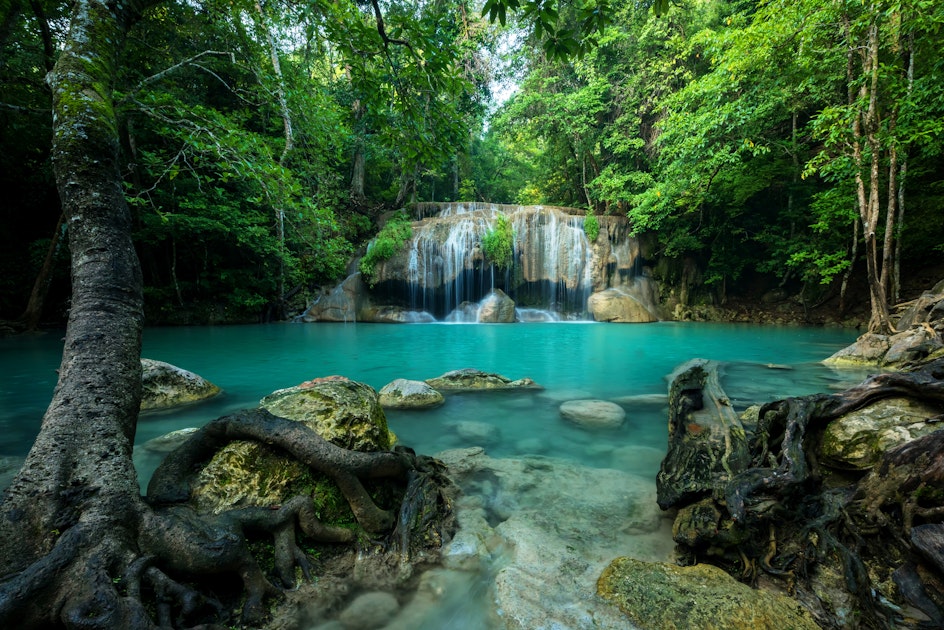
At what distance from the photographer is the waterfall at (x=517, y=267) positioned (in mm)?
18000

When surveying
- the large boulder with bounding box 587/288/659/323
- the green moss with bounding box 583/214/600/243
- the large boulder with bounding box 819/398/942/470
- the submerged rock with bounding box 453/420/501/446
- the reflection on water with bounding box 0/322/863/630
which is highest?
the green moss with bounding box 583/214/600/243

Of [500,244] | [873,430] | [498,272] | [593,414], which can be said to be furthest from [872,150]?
[498,272]

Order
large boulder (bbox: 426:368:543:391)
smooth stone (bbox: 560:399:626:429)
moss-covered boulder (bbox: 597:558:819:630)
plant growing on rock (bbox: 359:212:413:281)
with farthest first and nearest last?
plant growing on rock (bbox: 359:212:413:281)
large boulder (bbox: 426:368:543:391)
smooth stone (bbox: 560:399:626:429)
moss-covered boulder (bbox: 597:558:819:630)

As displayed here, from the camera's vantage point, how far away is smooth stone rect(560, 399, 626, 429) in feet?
14.5

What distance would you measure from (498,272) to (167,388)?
1515cm

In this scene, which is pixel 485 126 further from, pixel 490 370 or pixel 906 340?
pixel 906 340

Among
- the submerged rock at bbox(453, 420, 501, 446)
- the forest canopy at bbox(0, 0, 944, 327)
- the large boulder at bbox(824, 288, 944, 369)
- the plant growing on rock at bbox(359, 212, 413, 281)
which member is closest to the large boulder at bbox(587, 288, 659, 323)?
the forest canopy at bbox(0, 0, 944, 327)

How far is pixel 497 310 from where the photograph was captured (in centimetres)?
1777

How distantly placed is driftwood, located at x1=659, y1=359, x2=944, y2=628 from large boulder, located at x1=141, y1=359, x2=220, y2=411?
5804mm

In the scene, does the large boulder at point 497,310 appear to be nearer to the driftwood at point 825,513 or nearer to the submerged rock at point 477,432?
the submerged rock at point 477,432

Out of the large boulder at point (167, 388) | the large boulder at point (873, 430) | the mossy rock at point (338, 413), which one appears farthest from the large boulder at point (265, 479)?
the large boulder at point (167, 388)

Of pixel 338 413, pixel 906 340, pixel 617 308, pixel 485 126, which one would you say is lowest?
pixel 338 413

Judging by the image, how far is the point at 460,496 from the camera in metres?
2.73

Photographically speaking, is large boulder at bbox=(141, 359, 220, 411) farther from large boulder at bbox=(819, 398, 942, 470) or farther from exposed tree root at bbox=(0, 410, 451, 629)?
large boulder at bbox=(819, 398, 942, 470)
